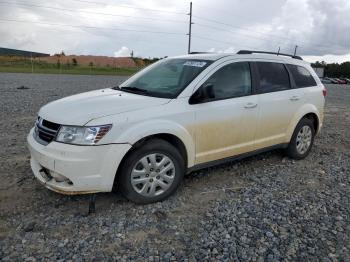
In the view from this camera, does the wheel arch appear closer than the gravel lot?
No

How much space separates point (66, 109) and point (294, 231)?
269 centimetres

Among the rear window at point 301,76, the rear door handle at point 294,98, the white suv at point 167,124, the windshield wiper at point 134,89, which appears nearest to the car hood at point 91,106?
the white suv at point 167,124

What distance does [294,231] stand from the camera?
3.23 m

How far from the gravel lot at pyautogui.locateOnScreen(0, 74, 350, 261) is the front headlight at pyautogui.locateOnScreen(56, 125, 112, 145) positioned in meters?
0.82

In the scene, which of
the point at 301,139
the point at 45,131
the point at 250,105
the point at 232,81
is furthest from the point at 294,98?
the point at 45,131

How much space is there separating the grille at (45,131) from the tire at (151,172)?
0.79 m

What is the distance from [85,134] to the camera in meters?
3.17

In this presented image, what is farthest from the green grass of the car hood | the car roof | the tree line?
the tree line

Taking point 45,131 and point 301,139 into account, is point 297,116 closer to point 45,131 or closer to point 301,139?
point 301,139

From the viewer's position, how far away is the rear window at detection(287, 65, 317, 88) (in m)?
5.21

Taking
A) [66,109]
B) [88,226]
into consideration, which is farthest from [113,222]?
[66,109]

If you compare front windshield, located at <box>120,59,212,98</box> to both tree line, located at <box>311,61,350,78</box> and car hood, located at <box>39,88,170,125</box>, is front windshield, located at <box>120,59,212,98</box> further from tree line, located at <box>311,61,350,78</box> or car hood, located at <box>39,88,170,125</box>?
tree line, located at <box>311,61,350,78</box>

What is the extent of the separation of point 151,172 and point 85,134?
865 mm

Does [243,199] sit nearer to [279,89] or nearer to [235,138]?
[235,138]
